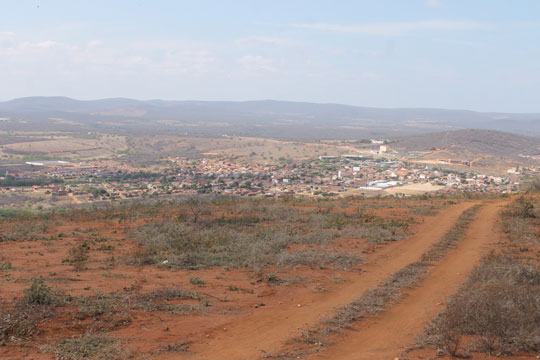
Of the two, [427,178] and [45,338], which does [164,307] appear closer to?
[45,338]

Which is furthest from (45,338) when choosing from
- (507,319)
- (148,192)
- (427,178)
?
(427,178)

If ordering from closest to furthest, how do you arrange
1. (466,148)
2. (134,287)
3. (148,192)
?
(134,287), (148,192), (466,148)

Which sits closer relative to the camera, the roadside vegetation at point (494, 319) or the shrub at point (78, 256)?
the roadside vegetation at point (494, 319)

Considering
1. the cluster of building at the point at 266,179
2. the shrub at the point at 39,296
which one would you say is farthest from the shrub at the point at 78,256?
the cluster of building at the point at 266,179

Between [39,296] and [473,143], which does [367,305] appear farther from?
[473,143]

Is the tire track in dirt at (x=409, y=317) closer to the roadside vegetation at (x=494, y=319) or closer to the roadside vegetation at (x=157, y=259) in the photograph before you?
the roadside vegetation at (x=494, y=319)
